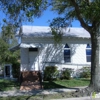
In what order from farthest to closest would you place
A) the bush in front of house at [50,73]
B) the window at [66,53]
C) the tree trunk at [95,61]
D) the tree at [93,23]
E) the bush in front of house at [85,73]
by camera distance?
the window at [66,53]
the bush in front of house at [85,73]
the bush in front of house at [50,73]
the tree trunk at [95,61]
the tree at [93,23]

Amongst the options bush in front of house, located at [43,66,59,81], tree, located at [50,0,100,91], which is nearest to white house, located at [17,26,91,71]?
bush in front of house, located at [43,66,59,81]

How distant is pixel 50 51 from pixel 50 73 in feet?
6.60

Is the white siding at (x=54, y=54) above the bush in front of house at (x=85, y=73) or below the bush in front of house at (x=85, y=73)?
above

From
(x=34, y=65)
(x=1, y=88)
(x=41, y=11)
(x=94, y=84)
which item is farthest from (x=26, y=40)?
(x=94, y=84)

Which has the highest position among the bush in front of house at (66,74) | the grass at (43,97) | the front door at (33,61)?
the front door at (33,61)

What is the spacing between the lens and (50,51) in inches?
754

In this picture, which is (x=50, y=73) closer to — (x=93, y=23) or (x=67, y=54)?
(x=67, y=54)

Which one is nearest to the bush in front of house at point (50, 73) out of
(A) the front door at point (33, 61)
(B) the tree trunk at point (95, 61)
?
(A) the front door at point (33, 61)

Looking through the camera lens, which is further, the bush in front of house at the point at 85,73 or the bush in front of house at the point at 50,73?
the bush in front of house at the point at 85,73

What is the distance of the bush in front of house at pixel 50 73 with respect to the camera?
60.0 ft

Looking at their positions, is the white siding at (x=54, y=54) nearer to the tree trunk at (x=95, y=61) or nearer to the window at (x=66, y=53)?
the window at (x=66, y=53)

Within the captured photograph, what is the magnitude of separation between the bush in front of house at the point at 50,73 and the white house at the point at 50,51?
0.59m

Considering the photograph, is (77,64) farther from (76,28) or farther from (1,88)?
(1,88)

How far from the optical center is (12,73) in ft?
62.4
